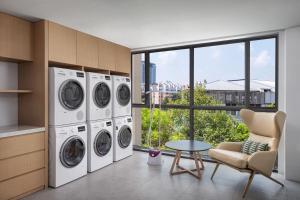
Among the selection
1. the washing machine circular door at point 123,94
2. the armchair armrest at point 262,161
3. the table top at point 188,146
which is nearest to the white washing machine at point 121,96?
the washing machine circular door at point 123,94

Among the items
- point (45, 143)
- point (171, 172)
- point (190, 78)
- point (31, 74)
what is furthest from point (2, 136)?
point (190, 78)

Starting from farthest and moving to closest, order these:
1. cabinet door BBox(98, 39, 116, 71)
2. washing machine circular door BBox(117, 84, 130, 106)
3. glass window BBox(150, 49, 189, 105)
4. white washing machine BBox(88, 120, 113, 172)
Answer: glass window BBox(150, 49, 189, 105) < washing machine circular door BBox(117, 84, 130, 106) < cabinet door BBox(98, 39, 116, 71) < white washing machine BBox(88, 120, 113, 172)

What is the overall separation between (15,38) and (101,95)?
1.51m

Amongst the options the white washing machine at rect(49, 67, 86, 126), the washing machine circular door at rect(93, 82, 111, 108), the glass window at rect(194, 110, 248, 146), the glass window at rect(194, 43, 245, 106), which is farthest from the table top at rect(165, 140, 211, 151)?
the white washing machine at rect(49, 67, 86, 126)

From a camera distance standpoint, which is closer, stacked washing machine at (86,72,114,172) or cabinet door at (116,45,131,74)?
stacked washing machine at (86,72,114,172)

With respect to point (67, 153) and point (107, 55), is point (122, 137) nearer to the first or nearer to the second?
point (67, 153)

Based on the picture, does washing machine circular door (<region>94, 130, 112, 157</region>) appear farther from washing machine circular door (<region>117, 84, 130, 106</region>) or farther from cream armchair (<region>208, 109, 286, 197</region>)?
cream armchair (<region>208, 109, 286, 197</region>)

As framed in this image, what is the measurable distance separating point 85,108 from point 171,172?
5.59 ft

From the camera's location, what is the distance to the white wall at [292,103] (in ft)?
10.8

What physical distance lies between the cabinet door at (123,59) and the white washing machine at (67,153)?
1571 mm

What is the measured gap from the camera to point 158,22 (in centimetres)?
319

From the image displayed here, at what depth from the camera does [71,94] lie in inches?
129

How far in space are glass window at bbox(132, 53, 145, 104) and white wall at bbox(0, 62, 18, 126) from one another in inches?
101

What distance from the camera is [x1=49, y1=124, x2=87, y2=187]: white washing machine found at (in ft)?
9.89
